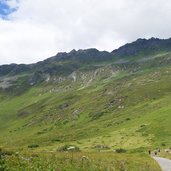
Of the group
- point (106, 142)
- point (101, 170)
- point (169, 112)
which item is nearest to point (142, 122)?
point (169, 112)

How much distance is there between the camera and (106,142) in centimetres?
13462

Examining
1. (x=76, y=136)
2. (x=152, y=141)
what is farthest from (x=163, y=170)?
(x=76, y=136)

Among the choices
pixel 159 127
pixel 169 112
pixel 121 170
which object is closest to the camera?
A: pixel 121 170

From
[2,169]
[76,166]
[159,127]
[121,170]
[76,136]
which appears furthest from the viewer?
[76,136]

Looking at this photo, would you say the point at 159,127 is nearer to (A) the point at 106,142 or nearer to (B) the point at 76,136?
(A) the point at 106,142

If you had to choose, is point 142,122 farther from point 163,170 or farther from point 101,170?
point 101,170

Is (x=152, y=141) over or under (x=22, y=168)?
under

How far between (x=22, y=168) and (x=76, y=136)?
15780 cm

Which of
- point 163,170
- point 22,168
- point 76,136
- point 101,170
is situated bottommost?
point 76,136

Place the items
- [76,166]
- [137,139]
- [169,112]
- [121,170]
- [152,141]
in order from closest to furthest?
1. [76,166]
2. [121,170]
3. [152,141]
4. [137,139]
5. [169,112]

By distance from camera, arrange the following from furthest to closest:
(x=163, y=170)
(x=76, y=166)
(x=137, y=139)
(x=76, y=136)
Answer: (x=76, y=136) < (x=137, y=139) < (x=163, y=170) < (x=76, y=166)

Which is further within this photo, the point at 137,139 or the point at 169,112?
the point at 169,112

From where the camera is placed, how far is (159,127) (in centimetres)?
14162

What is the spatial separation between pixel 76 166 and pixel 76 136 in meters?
151
